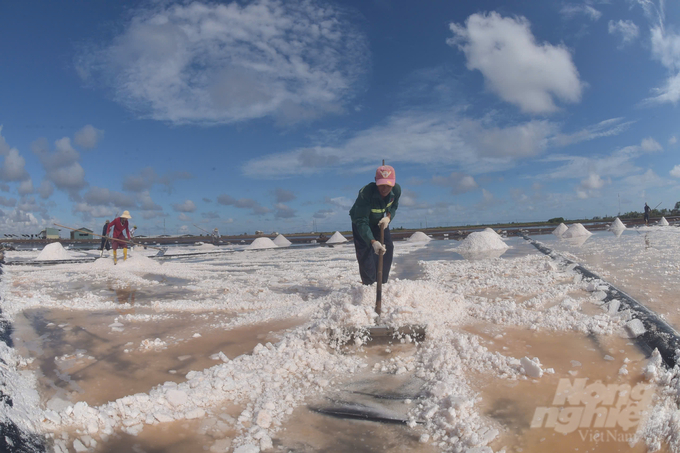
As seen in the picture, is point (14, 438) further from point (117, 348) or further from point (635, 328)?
point (635, 328)

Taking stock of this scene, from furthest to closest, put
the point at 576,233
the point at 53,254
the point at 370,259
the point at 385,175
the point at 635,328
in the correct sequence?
the point at 576,233
the point at 53,254
the point at 370,259
the point at 385,175
the point at 635,328

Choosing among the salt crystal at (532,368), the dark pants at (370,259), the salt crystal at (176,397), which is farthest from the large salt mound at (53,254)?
the salt crystal at (532,368)

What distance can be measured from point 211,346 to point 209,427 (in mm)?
1151

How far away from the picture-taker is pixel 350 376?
6.93ft

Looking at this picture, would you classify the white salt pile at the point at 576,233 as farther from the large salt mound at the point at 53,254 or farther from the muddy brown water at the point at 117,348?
the large salt mound at the point at 53,254

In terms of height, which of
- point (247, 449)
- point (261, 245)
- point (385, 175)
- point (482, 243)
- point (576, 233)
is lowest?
point (247, 449)

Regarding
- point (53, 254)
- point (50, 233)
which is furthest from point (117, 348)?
point (50, 233)

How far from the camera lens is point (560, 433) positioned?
1.50 meters

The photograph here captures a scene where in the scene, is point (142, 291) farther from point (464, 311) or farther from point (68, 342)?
point (464, 311)

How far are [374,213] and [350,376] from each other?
1750 mm

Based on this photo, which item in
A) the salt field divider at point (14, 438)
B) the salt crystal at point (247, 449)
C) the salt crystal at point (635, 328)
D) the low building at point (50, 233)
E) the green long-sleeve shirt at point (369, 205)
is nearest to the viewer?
the salt field divider at point (14, 438)

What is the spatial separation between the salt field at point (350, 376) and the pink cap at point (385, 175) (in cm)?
89

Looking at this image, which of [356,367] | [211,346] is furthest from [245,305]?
[356,367]

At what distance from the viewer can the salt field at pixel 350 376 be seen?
151 cm
